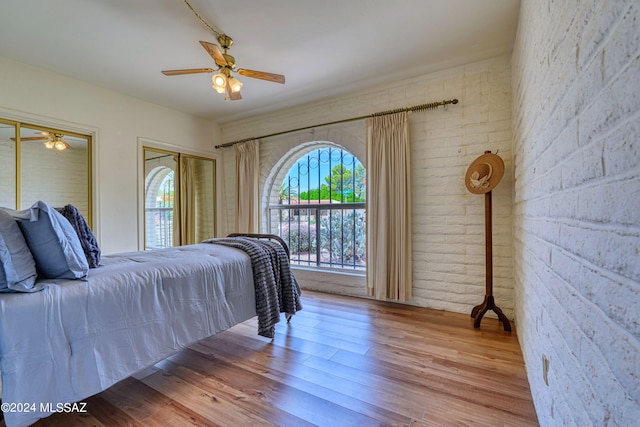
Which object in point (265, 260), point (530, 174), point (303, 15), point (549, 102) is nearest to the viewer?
point (549, 102)

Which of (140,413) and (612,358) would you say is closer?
(612,358)

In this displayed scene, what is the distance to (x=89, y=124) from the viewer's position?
10.3 feet

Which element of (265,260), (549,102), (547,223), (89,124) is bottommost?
(265,260)

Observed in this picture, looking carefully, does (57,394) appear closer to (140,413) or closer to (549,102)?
(140,413)

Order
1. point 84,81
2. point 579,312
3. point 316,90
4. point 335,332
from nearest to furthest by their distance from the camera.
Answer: point 579,312 < point 335,332 < point 84,81 < point 316,90

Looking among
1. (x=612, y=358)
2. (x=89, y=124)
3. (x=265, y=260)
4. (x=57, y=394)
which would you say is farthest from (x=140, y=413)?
(x=89, y=124)

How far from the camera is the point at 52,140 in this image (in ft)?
9.71

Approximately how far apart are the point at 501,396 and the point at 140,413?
203 centimetres

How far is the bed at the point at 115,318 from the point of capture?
1.10 metres

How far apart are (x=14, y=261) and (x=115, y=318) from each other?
488 millimetres

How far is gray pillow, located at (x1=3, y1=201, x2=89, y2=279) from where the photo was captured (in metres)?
1.28

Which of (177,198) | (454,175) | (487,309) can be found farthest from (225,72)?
(487,309)

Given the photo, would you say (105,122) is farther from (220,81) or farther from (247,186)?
(220,81)

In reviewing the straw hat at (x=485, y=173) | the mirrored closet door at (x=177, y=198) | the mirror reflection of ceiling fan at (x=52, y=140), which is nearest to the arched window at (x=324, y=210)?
the mirrored closet door at (x=177, y=198)
